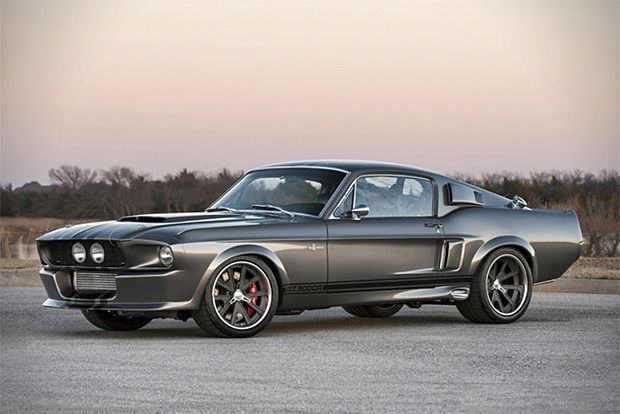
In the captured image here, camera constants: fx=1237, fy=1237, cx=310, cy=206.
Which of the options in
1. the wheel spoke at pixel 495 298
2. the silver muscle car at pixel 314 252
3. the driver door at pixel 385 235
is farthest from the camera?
the wheel spoke at pixel 495 298

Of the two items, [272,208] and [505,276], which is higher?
[272,208]

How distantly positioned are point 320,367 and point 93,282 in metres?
2.86

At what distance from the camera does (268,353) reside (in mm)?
9609

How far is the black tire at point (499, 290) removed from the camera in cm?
1227

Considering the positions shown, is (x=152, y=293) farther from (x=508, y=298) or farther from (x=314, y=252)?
(x=508, y=298)

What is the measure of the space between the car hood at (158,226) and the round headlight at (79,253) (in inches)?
3.4

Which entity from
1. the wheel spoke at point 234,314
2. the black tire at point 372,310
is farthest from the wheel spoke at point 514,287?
the wheel spoke at point 234,314

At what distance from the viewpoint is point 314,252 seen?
11.1 metres

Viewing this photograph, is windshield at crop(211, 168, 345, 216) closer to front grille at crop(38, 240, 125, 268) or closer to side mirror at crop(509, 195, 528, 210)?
front grille at crop(38, 240, 125, 268)

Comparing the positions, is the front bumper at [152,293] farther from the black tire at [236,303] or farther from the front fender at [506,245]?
the front fender at [506,245]

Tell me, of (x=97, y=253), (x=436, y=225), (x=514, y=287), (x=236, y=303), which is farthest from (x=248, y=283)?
(x=514, y=287)

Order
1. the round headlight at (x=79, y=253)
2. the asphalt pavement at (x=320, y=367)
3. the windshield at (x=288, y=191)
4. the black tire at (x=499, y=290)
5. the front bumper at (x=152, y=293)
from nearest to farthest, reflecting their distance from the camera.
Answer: the asphalt pavement at (x=320, y=367)
the front bumper at (x=152, y=293)
the round headlight at (x=79, y=253)
the windshield at (x=288, y=191)
the black tire at (x=499, y=290)

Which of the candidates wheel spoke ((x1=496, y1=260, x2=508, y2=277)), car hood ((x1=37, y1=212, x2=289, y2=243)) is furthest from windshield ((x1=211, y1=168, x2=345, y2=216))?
wheel spoke ((x1=496, y1=260, x2=508, y2=277))

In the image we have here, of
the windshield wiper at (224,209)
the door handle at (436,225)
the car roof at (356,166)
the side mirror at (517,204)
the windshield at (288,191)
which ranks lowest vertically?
the door handle at (436,225)
